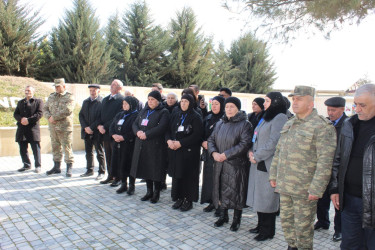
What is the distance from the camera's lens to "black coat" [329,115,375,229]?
91.0 inches

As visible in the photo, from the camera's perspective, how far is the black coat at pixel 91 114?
6367 millimetres

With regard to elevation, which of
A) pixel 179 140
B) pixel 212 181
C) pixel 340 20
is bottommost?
pixel 212 181

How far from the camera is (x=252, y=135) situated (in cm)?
400

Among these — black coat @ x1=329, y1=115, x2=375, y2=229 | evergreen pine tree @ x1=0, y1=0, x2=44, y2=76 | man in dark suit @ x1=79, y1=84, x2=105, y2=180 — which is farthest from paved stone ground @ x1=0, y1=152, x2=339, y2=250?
evergreen pine tree @ x1=0, y1=0, x2=44, y2=76

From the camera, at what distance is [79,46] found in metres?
18.0

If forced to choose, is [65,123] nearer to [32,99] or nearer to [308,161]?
[32,99]

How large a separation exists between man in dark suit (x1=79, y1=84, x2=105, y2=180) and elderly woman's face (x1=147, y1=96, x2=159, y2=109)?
67.2 inches

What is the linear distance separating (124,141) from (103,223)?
5.78 feet

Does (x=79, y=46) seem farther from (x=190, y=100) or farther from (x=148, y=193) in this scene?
(x=190, y=100)

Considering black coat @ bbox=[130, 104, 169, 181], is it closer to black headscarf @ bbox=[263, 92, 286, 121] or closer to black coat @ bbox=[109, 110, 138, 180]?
black coat @ bbox=[109, 110, 138, 180]

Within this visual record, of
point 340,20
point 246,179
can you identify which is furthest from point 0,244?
point 340,20

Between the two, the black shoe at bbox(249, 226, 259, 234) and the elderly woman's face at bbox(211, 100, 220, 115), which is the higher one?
the elderly woman's face at bbox(211, 100, 220, 115)

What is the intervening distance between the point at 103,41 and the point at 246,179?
17380 millimetres

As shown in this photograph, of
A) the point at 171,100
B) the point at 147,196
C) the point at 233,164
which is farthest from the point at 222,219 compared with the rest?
the point at 171,100
